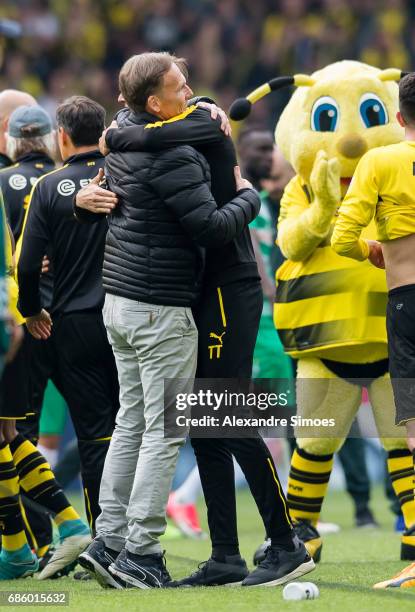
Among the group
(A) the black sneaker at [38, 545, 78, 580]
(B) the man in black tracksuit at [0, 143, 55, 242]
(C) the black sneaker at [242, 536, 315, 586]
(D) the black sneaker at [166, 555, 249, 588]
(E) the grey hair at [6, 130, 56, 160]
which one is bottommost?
(A) the black sneaker at [38, 545, 78, 580]

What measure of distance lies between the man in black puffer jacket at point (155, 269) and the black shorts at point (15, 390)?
642 millimetres

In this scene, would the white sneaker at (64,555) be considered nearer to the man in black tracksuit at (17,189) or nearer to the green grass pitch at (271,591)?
the green grass pitch at (271,591)

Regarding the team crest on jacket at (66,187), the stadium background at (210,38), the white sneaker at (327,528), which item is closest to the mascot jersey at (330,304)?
the team crest on jacket at (66,187)

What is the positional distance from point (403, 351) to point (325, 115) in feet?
5.59

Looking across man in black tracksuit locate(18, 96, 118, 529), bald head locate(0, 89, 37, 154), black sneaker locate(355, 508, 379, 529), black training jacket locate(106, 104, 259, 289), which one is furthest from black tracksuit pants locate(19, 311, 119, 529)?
black sneaker locate(355, 508, 379, 529)

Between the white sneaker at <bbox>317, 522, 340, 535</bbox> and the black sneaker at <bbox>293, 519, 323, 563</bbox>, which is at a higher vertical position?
the black sneaker at <bbox>293, 519, 323, 563</bbox>

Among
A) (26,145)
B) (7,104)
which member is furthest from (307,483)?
(7,104)

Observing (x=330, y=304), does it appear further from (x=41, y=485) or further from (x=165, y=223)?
(x=41, y=485)

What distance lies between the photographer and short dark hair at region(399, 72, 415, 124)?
4949mm

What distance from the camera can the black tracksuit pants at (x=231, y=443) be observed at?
197 inches

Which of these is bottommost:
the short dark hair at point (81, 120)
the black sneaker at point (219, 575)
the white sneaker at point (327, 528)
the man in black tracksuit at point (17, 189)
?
the white sneaker at point (327, 528)

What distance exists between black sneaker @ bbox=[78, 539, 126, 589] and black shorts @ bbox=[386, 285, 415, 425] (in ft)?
4.24

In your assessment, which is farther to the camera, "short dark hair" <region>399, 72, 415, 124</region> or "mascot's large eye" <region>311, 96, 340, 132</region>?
"mascot's large eye" <region>311, 96, 340, 132</region>

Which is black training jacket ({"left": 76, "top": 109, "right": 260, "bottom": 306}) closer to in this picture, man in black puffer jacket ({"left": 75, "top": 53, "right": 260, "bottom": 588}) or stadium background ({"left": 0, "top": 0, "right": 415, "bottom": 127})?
man in black puffer jacket ({"left": 75, "top": 53, "right": 260, "bottom": 588})
